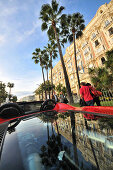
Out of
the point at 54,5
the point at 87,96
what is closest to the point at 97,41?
the point at 54,5

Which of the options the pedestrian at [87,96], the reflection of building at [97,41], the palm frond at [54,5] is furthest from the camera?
the reflection of building at [97,41]

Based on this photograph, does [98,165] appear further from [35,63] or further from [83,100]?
[35,63]

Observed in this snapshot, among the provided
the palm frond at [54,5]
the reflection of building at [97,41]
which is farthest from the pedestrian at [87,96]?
the reflection of building at [97,41]

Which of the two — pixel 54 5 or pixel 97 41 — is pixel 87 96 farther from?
pixel 97 41

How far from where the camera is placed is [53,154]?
63cm

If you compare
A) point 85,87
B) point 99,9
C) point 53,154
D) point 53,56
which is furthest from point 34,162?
point 99,9

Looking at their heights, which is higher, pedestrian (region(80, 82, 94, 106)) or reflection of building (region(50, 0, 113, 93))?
reflection of building (region(50, 0, 113, 93))

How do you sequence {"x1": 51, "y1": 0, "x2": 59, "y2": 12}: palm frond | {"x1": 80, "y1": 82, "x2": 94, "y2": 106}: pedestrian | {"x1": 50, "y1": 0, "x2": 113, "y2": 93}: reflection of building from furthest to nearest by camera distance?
{"x1": 50, "y1": 0, "x2": 113, "y2": 93}: reflection of building, {"x1": 51, "y1": 0, "x2": 59, "y2": 12}: palm frond, {"x1": 80, "y1": 82, "x2": 94, "y2": 106}: pedestrian

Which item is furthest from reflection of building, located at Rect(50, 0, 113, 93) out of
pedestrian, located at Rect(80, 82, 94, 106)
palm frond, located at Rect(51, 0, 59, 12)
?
pedestrian, located at Rect(80, 82, 94, 106)

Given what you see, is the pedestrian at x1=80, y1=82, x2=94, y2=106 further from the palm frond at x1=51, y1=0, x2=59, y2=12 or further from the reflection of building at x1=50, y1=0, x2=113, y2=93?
the reflection of building at x1=50, y1=0, x2=113, y2=93

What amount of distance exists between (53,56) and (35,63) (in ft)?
17.3

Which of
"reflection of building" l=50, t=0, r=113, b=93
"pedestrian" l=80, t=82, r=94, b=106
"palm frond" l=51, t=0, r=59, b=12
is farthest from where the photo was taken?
"reflection of building" l=50, t=0, r=113, b=93

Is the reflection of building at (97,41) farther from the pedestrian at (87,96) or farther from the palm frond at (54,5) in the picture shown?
the pedestrian at (87,96)

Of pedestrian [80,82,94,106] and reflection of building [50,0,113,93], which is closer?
pedestrian [80,82,94,106]
